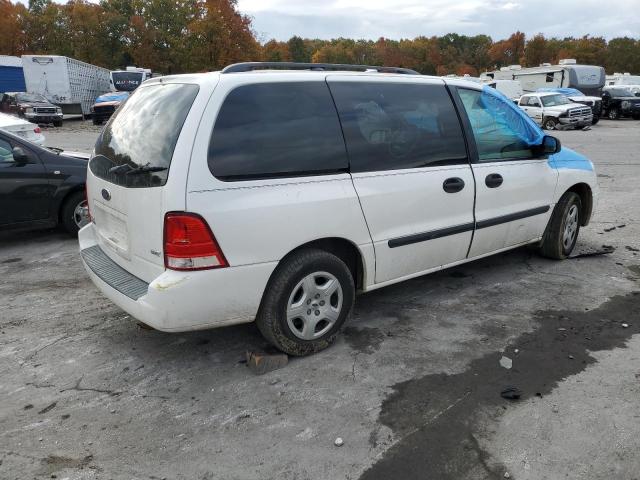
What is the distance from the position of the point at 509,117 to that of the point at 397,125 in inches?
55.6

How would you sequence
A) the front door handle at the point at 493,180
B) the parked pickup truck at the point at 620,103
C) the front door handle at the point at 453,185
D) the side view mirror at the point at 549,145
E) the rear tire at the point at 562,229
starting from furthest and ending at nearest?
the parked pickup truck at the point at 620,103 < the rear tire at the point at 562,229 < the side view mirror at the point at 549,145 < the front door handle at the point at 493,180 < the front door handle at the point at 453,185

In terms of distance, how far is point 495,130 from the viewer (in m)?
4.52

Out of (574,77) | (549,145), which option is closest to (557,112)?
(574,77)

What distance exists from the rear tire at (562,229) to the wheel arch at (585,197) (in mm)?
84

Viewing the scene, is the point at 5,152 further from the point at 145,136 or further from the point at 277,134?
the point at 277,134

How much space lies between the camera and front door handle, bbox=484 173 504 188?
4.34 metres

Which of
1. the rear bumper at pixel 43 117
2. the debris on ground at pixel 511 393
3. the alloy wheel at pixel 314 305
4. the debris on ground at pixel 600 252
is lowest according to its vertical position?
the debris on ground at pixel 511 393

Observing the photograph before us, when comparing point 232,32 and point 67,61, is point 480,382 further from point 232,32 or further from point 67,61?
point 232,32

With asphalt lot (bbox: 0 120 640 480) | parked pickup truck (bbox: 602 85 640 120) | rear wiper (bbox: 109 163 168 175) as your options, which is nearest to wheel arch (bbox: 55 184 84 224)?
asphalt lot (bbox: 0 120 640 480)

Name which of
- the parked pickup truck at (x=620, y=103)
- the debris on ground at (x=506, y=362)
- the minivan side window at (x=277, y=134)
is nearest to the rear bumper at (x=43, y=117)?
the minivan side window at (x=277, y=134)

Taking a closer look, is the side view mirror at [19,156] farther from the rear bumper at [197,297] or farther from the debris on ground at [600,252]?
the debris on ground at [600,252]

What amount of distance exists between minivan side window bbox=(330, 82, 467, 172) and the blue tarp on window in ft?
1.75

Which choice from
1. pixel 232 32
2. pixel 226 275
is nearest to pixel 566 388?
pixel 226 275

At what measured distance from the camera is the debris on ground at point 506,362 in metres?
3.44
